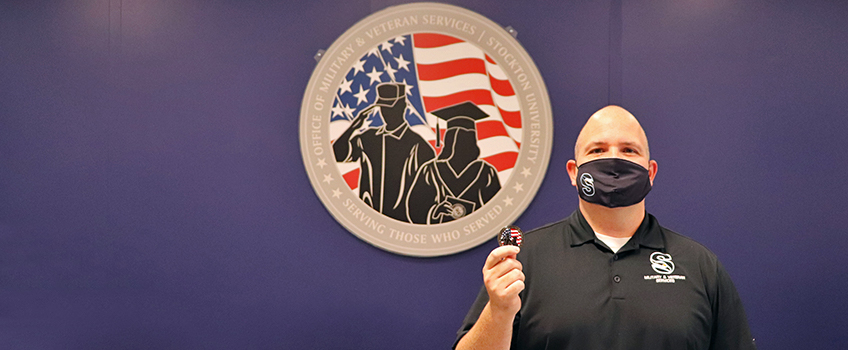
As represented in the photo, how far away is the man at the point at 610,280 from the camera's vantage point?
5.17 ft

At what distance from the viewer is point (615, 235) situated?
1.75 m

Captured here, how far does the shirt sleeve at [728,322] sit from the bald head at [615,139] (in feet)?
1.21

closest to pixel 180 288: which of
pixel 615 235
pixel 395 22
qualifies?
pixel 395 22

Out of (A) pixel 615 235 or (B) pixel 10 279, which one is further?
(B) pixel 10 279

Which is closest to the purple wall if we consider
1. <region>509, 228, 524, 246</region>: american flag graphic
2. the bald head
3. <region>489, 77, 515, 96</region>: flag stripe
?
<region>489, 77, 515, 96</region>: flag stripe

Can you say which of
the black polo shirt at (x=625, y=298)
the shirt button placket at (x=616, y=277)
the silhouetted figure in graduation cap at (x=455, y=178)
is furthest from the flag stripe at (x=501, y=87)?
the shirt button placket at (x=616, y=277)

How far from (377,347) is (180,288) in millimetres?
816

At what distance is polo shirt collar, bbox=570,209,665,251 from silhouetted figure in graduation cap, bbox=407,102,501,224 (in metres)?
0.90

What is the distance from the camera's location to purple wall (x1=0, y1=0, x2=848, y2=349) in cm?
265

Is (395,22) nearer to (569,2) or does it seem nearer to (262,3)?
(262,3)

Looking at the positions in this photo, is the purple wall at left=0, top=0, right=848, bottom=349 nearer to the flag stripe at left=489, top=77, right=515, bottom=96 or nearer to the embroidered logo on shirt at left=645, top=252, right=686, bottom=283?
the flag stripe at left=489, top=77, right=515, bottom=96

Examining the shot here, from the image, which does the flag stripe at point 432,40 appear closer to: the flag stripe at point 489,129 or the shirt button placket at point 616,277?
the flag stripe at point 489,129

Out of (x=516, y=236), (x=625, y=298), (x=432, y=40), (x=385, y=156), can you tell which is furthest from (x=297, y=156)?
(x=625, y=298)

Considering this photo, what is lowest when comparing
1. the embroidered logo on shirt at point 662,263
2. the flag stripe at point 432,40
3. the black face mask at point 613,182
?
the embroidered logo on shirt at point 662,263
